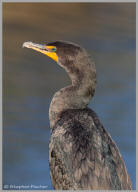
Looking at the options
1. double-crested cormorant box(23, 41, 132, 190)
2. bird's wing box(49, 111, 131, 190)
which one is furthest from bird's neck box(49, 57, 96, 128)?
bird's wing box(49, 111, 131, 190)

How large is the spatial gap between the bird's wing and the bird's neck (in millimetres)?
159

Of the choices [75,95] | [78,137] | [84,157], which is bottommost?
[84,157]

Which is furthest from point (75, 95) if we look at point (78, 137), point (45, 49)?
point (45, 49)

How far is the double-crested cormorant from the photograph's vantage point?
5.12 m

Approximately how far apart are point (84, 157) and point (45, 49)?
5.10 feet

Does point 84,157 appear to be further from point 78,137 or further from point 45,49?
point 45,49

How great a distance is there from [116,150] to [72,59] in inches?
49.3

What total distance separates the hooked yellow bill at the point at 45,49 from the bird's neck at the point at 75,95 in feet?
1.20

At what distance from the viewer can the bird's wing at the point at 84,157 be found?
5090mm

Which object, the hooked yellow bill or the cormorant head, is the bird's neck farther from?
the hooked yellow bill

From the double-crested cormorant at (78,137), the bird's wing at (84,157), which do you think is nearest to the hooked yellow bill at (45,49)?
the double-crested cormorant at (78,137)

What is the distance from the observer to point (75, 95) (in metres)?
5.64

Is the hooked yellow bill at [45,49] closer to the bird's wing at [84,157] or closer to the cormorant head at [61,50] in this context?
the cormorant head at [61,50]

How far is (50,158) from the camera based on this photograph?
17.9ft
